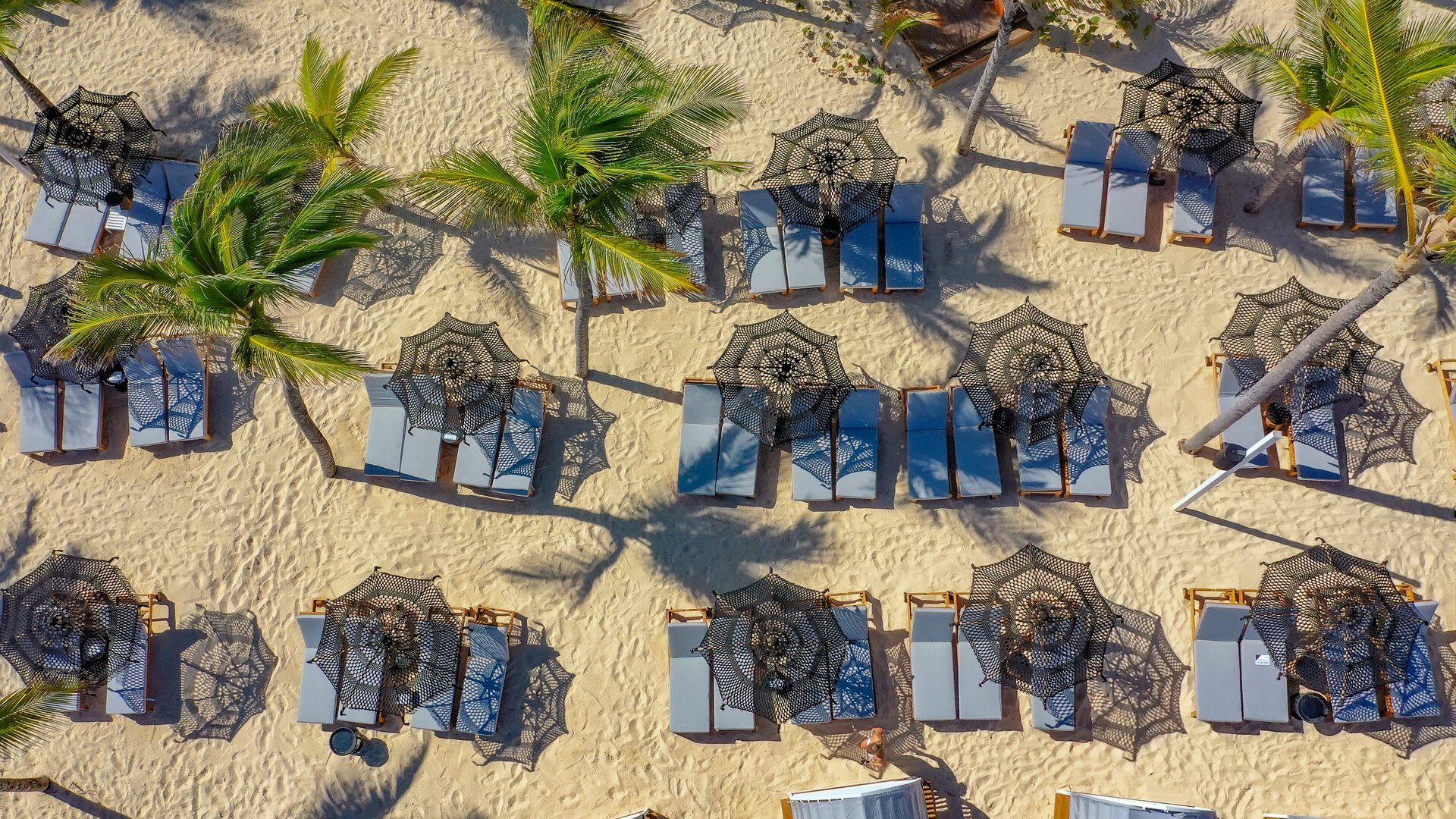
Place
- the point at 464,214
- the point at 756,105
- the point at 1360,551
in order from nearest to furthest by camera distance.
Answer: the point at 464,214 < the point at 1360,551 < the point at 756,105

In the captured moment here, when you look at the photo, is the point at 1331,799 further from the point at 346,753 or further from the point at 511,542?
the point at 346,753

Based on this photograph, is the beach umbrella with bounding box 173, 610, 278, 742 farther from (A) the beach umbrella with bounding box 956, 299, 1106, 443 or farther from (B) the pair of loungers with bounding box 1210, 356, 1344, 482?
(B) the pair of loungers with bounding box 1210, 356, 1344, 482

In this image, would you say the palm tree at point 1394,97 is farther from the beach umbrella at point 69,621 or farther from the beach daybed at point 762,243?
the beach umbrella at point 69,621

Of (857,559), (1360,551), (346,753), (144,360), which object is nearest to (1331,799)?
(1360,551)

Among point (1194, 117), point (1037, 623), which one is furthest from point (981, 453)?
point (1194, 117)

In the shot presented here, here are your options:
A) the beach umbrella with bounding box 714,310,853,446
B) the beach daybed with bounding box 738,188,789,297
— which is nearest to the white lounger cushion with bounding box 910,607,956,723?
the beach umbrella with bounding box 714,310,853,446

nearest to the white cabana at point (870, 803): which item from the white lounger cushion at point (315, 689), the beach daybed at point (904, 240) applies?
the white lounger cushion at point (315, 689)

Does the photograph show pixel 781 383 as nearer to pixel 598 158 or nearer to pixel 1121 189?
pixel 598 158
